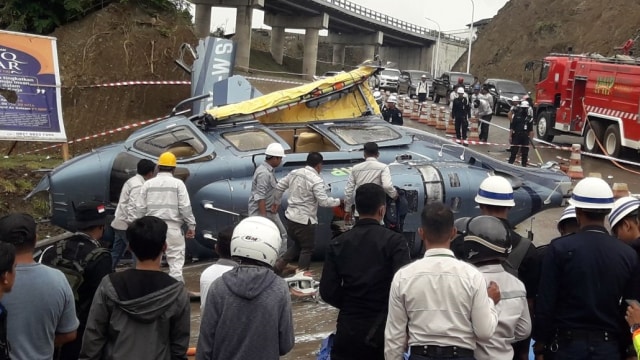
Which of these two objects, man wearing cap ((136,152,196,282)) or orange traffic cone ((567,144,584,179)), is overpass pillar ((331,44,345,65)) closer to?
orange traffic cone ((567,144,584,179))

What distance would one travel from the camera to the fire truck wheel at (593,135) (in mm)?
19516

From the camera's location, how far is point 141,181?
7.85m

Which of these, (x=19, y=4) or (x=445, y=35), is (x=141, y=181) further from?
(x=445, y=35)

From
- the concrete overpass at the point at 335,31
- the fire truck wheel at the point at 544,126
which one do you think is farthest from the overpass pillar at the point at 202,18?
the fire truck wheel at the point at 544,126

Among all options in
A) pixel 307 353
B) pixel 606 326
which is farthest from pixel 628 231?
pixel 307 353

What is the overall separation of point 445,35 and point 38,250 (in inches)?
3951

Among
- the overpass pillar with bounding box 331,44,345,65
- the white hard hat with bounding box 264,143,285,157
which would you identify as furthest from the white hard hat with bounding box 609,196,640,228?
the overpass pillar with bounding box 331,44,345,65

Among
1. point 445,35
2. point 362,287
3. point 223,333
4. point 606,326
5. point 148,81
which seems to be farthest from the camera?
point 445,35

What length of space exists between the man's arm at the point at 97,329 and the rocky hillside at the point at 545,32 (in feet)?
153

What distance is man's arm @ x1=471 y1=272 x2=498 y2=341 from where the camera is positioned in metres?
3.62

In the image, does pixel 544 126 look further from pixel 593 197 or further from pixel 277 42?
pixel 277 42

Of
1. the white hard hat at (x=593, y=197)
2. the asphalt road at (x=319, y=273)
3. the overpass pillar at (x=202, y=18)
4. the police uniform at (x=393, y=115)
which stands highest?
the overpass pillar at (x=202, y=18)

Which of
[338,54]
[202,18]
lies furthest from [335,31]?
[202,18]

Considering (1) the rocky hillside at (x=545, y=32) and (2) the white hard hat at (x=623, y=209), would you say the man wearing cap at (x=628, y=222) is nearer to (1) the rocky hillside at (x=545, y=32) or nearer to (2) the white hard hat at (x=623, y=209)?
(2) the white hard hat at (x=623, y=209)
